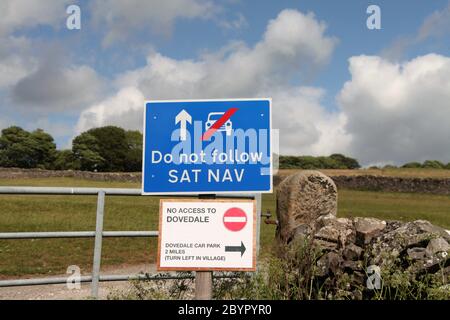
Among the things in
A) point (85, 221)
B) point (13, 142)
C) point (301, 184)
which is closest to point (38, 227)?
point (85, 221)

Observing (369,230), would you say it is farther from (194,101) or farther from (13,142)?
(13,142)

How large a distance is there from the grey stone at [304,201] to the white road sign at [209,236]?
12.3ft

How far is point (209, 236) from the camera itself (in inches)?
175

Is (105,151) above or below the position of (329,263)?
above

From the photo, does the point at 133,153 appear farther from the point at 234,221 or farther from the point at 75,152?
the point at 234,221

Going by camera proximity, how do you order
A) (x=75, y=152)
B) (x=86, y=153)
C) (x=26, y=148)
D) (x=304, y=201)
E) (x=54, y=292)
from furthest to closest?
(x=75, y=152) → (x=26, y=148) → (x=86, y=153) → (x=304, y=201) → (x=54, y=292)

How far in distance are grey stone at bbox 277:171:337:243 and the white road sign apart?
12.3 feet

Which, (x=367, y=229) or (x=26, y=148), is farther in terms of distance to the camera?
(x=26, y=148)

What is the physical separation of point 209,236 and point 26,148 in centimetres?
8974

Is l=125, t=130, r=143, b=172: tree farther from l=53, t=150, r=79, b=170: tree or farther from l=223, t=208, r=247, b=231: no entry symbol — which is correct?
l=223, t=208, r=247, b=231: no entry symbol

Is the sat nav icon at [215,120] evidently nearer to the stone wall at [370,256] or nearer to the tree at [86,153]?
the stone wall at [370,256]

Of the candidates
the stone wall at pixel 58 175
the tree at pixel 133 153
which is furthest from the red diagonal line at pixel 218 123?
the tree at pixel 133 153

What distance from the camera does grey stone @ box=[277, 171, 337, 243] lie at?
822cm

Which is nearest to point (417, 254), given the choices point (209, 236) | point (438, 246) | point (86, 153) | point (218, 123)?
point (438, 246)
